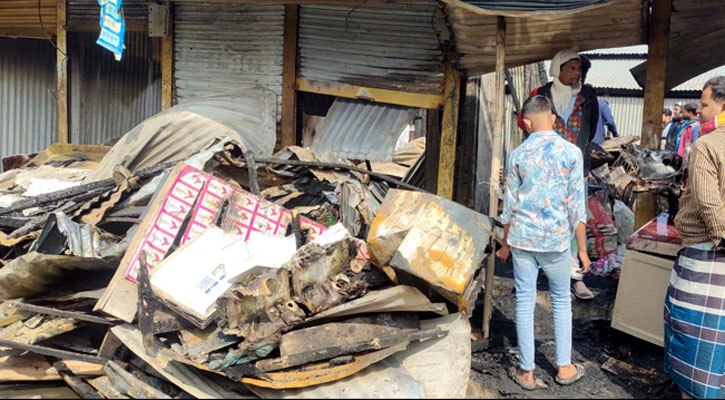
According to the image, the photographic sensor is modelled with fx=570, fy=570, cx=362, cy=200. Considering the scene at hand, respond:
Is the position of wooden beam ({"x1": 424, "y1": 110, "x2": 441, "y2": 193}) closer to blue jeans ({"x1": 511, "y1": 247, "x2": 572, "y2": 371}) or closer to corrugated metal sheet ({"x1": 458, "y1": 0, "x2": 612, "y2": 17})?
corrugated metal sheet ({"x1": 458, "y1": 0, "x2": 612, "y2": 17})

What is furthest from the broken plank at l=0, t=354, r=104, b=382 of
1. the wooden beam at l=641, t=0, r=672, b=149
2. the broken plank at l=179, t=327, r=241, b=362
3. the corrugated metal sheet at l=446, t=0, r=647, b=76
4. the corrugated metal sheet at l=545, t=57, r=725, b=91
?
the corrugated metal sheet at l=545, t=57, r=725, b=91

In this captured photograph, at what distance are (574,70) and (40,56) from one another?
8.85 meters

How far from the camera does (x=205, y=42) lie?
293 inches

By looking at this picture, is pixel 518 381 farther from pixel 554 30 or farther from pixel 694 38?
pixel 694 38

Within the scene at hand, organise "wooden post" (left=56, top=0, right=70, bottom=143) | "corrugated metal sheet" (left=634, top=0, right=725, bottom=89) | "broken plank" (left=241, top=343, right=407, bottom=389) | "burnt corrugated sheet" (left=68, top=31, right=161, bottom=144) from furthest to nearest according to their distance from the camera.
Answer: "burnt corrugated sheet" (left=68, top=31, right=161, bottom=144), "wooden post" (left=56, top=0, right=70, bottom=143), "corrugated metal sheet" (left=634, top=0, right=725, bottom=89), "broken plank" (left=241, top=343, right=407, bottom=389)

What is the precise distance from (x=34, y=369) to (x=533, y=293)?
3.44m

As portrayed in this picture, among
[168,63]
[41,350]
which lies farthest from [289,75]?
[41,350]

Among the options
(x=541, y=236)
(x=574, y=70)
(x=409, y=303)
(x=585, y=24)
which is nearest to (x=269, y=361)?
(x=409, y=303)

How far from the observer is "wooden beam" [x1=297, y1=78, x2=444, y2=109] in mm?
6309

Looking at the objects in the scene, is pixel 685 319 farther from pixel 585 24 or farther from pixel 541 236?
pixel 585 24

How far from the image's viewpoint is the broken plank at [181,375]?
341 centimetres

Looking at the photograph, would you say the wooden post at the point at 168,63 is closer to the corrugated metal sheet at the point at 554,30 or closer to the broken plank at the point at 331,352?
the corrugated metal sheet at the point at 554,30

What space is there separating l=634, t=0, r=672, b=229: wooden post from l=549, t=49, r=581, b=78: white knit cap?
0.75m

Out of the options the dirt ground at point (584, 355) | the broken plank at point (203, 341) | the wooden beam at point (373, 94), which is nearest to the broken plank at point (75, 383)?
the broken plank at point (203, 341)
